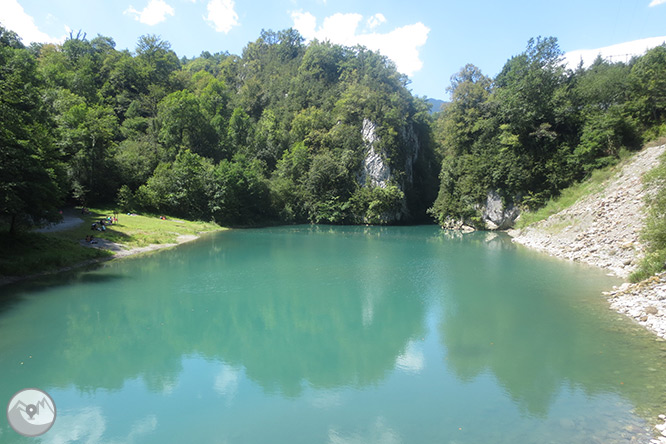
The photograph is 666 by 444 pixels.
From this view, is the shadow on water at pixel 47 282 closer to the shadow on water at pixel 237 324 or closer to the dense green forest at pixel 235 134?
the shadow on water at pixel 237 324

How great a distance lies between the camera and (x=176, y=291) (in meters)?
21.9

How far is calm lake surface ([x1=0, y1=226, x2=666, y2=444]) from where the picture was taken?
9.27 meters

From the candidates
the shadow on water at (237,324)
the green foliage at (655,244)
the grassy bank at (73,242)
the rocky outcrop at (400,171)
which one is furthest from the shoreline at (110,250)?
the rocky outcrop at (400,171)

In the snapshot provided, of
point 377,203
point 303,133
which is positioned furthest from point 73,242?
point 303,133

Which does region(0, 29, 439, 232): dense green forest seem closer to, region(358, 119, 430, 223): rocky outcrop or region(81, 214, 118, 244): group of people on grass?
region(358, 119, 430, 223): rocky outcrop

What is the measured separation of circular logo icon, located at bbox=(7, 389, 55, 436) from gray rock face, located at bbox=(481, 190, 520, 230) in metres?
49.2

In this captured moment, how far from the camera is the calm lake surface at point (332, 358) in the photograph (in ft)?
30.4

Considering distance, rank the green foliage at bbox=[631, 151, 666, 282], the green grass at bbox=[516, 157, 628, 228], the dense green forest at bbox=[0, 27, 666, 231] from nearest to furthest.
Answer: the green foliage at bbox=[631, 151, 666, 282], the green grass at bbox=[516, 157, 628, 228], the dense green forest at bbox=[0, 27, 666, 231]

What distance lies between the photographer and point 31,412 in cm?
962

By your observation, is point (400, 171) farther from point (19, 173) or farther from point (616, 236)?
point (19, 173)

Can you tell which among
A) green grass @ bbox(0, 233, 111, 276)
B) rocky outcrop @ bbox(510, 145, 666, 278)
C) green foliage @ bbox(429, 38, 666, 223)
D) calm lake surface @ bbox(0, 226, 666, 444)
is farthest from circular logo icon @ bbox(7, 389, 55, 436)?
green foliage @ bbox(429, 38, 666, 223)

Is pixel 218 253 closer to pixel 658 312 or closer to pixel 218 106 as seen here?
pixel 658 312

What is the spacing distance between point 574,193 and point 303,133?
47.1m

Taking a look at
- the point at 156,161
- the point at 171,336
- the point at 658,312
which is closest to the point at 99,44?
the point at 156,161
